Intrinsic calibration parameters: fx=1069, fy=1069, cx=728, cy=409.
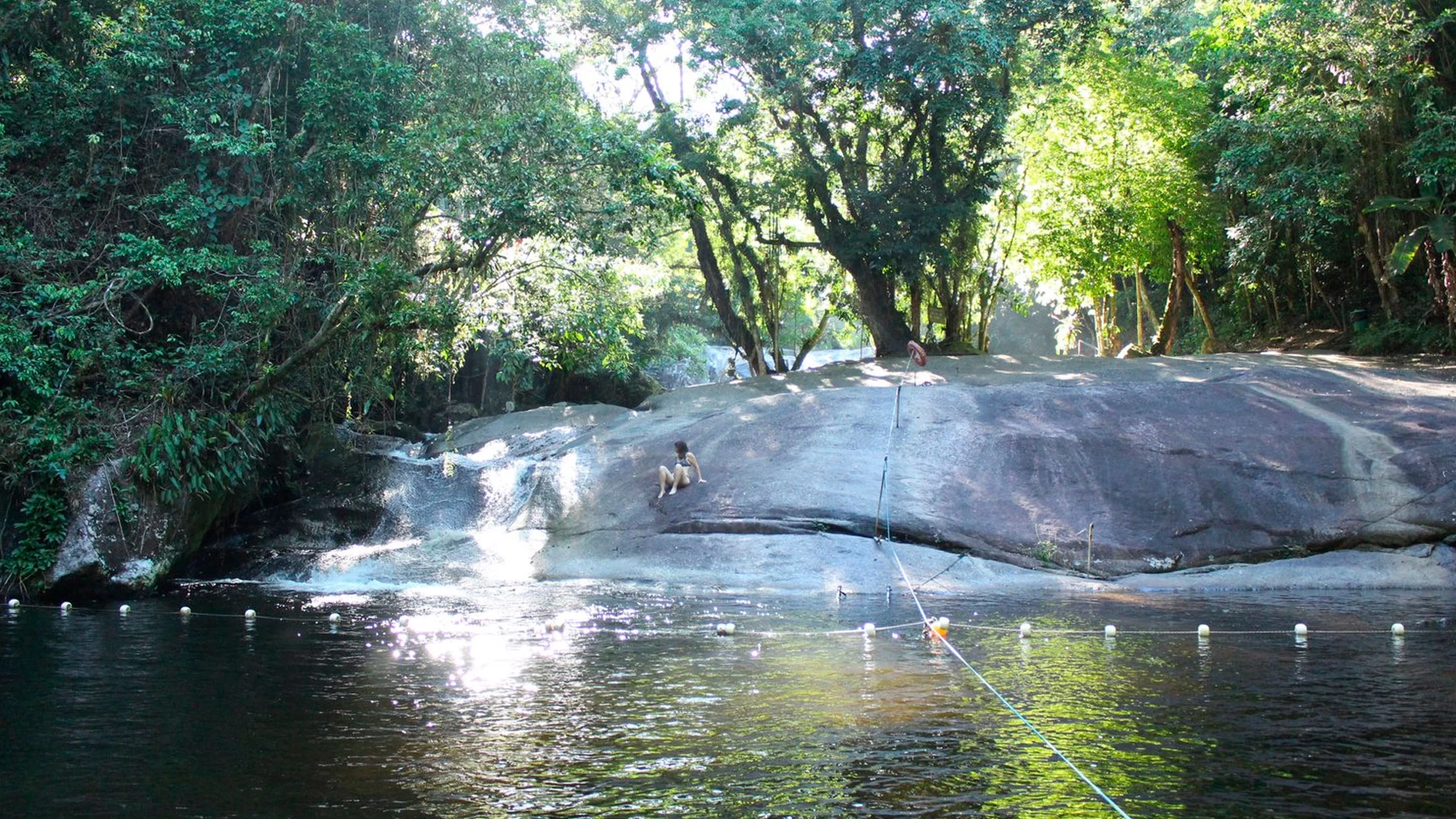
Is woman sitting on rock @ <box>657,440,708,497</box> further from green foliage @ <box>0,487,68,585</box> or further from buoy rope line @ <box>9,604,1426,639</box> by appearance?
green foliage @ <box>0,487,68,585</box>

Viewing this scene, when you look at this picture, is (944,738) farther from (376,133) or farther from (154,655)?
(376,133)

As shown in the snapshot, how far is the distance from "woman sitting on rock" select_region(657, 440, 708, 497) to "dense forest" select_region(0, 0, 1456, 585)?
2.54 meters

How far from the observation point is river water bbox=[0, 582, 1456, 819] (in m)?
6.12

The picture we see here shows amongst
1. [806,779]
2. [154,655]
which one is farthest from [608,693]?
→ [154,655]

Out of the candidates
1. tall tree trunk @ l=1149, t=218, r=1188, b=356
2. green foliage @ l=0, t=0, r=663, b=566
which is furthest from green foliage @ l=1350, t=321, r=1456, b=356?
green foliage @ l=0, t=0, r=663, b=566

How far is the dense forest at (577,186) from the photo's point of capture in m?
16.5

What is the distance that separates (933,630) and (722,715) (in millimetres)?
4060

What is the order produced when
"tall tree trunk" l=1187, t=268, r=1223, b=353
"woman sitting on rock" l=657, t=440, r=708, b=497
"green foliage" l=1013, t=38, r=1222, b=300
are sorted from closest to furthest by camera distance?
1. "woman sitting on rock" l=657, t=440, r=708, b=497
2. "green foliage" l=1013, t=38, r=1222, b=300
3. "tall tree trunk" l=1187, t=268, r=1223, b=353

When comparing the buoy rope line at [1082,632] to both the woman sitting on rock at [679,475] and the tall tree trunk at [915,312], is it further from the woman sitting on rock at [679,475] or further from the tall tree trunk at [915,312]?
the tall tree trunk at [915,312]

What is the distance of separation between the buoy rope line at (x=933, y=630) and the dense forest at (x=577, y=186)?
539cm

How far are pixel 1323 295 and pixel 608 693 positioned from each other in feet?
89.7

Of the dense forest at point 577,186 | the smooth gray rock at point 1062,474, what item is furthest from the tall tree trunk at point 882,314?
the smooth gray rock at point 1062,474

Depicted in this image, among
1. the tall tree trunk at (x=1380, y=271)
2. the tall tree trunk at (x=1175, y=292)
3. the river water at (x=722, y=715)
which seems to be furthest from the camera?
the tall tree trunk at (x=1175, y=292)

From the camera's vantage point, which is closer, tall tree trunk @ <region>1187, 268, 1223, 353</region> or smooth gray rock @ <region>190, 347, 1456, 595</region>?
smooth gray rock @ <region>190, 347, 1456, 595</region>
